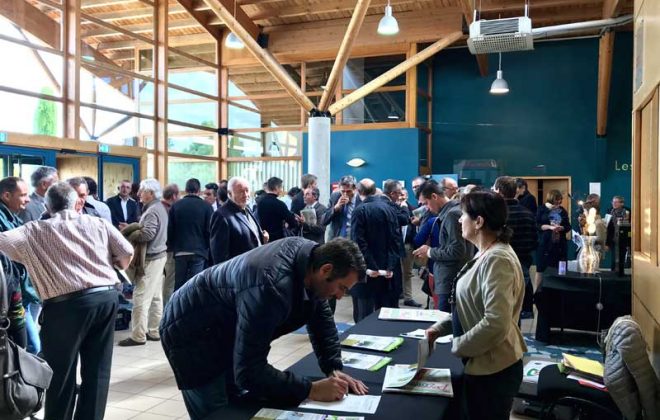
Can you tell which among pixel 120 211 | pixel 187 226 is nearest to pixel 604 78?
pixel 187 226

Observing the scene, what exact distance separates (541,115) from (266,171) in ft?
21.0

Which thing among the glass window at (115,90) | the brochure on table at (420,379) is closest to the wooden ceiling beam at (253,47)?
the glass window at (115,90)

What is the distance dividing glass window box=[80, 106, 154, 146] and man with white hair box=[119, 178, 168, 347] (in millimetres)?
5141

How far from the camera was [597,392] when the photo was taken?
2.81 m

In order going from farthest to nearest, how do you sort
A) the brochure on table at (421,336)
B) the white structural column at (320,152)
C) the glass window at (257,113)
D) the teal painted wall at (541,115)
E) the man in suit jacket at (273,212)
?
the glass window at (257,113), the teal painted wall at (541,115), the white structural column at (320,152), the man in suit jacket at (273,212), the brochure on table at (421,336)

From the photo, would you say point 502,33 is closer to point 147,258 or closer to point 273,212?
point 273,212

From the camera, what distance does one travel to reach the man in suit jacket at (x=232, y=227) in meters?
4.17

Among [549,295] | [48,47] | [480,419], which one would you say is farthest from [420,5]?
[480,419]

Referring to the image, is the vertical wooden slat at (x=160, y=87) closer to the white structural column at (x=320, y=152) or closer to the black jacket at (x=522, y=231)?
the white structural column at (x=320, y=152)

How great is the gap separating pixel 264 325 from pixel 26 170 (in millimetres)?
7401

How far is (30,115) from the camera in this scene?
8602 millimetres

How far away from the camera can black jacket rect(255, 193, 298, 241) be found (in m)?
5.45

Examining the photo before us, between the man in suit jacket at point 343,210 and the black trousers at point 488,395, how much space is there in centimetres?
358

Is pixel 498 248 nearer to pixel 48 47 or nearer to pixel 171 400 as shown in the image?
pixel 171 400
